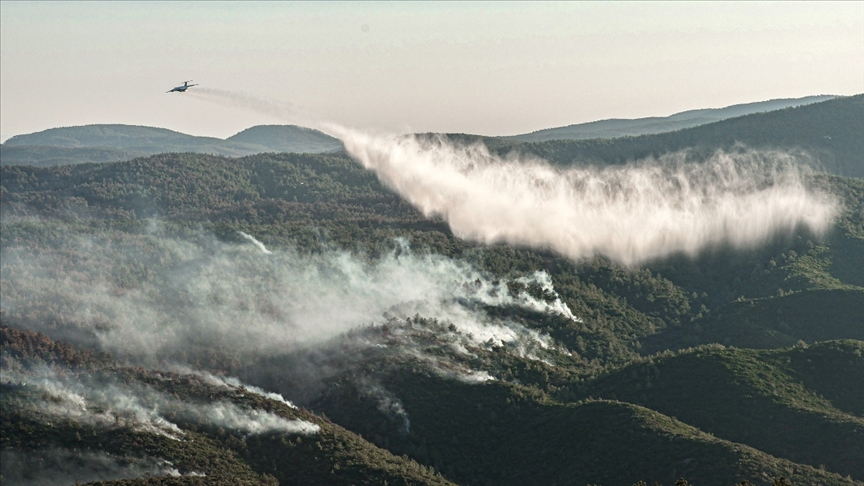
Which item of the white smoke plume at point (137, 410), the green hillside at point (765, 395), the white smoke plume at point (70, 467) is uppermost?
the white smoke plume at point (137, 410)

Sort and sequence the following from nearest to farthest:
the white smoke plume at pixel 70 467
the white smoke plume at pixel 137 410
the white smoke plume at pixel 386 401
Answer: the white smoke plume at pixel 70 467 < the white smoke plume at pixel 137 410 < the white smoke plume at pixel 386 401

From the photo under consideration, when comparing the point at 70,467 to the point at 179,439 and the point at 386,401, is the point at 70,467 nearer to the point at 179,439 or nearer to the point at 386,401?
the point at 179,439

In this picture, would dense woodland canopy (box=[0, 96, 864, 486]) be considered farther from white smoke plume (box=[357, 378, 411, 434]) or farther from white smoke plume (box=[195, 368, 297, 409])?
white smoke plume (box=[195, 368, 297, 409])

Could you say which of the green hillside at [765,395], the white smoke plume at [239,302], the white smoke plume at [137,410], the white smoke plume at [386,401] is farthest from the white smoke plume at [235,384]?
the green hillside at [765,395]

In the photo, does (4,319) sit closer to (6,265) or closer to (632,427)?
(6,265)

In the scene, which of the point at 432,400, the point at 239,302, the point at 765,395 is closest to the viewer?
the point at 765,395

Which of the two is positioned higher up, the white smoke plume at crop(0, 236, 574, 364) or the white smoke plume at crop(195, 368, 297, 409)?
the white smoke plume at crop(0, 236, 574, 364)

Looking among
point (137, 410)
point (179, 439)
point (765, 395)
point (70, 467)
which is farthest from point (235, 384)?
point (765, 395)

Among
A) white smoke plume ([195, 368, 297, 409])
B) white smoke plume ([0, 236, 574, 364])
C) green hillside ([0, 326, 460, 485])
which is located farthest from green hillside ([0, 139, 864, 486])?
white smoke plume ([195, 368, 297, 409])

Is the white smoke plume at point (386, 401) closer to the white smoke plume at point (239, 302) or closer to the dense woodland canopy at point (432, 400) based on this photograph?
the dense woodland canopy at point (432, 400)

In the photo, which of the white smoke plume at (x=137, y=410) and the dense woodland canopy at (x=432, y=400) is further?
the white smoke plume at (x=137, y=410)

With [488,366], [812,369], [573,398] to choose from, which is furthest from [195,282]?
[812,369]

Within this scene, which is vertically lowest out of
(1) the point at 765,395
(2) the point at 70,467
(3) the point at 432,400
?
(1) the point at 765,395
